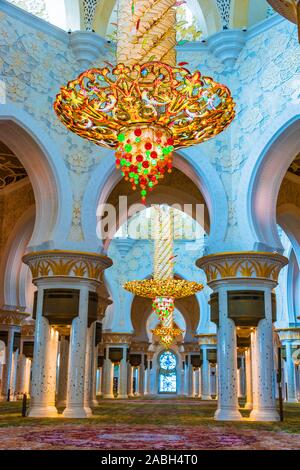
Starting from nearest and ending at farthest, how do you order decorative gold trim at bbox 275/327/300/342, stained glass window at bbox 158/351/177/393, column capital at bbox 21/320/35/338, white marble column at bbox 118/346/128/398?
column capital at bbox 21/320/35/338 < decorative gold trim at bbox 275/327/300/342 < white marble column at bbox 118/346/128/398 < stained glass window at bbox 158/351/177/393

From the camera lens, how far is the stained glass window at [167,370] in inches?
1308

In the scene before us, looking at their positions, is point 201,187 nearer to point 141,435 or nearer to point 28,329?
point 141,435

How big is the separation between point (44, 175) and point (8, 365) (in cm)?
561

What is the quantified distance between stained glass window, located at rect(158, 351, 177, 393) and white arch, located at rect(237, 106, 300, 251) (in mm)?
25483

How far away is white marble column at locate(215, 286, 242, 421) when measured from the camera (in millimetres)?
8289

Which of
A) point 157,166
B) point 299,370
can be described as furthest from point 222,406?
point 299,370

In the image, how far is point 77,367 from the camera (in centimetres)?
841

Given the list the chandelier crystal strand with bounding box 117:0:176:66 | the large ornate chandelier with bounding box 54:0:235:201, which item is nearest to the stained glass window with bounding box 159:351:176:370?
the large ornate chandelier with bounding box 54:0:235:201

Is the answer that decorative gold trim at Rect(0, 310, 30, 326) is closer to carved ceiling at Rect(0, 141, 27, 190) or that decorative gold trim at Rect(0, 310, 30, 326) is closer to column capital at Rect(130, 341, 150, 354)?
carved ceiling at Rect(0, 141, 27, 190)

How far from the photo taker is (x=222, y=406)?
8.38 meters

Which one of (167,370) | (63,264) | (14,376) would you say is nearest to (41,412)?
(63,264)
